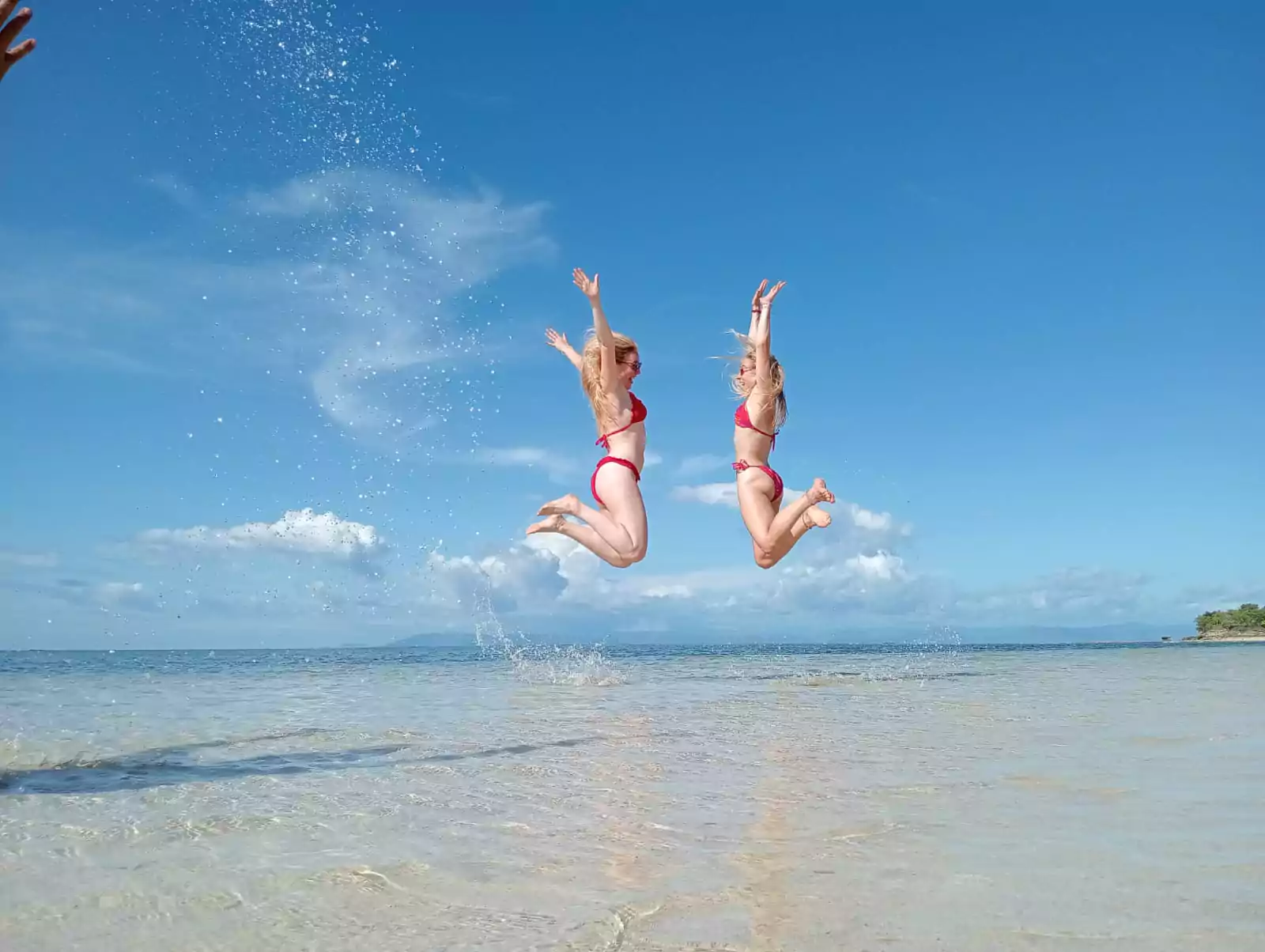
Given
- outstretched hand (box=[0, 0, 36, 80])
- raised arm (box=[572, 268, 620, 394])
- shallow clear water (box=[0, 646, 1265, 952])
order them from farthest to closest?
raised arm (box=[572, 268, 620, 394]) < outstretched hand (box=[0, 0, 36, 80]) < shallow clear water (box=[0, 646, 1265, 952])

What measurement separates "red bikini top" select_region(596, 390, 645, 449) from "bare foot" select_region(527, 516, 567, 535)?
28.2 inches

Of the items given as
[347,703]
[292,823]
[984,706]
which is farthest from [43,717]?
[984,706]

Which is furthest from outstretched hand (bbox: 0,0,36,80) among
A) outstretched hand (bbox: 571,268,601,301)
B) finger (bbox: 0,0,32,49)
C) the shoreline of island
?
the shoreline of island

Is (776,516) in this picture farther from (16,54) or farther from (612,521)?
(16,54)

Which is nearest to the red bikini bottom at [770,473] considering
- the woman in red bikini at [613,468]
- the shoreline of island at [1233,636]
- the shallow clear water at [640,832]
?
the woman in red bikini at [613,468]

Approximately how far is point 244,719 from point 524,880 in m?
8.19

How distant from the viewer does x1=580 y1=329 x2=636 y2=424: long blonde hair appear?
816cm

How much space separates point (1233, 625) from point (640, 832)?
4080 inches

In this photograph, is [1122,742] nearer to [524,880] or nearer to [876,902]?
[876,902]

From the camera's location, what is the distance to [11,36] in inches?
230

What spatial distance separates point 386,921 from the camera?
3.88 meters

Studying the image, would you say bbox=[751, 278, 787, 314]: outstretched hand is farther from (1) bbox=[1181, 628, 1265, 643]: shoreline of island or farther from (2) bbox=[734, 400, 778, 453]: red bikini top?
(1) bbox=[1181, 628, 1265, 643]: shoreline of island

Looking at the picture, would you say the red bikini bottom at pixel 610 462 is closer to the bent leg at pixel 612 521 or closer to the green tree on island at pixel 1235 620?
the bent leg at pixel 612 521

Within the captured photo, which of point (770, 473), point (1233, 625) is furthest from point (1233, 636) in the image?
point (770, 473)
